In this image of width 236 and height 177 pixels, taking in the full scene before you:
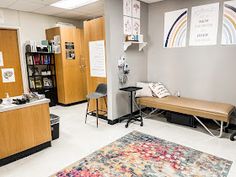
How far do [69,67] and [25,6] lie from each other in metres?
1.82

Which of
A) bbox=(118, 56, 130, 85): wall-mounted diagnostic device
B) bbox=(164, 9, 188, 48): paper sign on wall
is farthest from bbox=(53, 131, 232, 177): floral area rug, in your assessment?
bbox=(164, 9, 188, 48): paper sign on wall

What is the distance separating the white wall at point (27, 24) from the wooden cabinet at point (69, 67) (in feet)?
0.82

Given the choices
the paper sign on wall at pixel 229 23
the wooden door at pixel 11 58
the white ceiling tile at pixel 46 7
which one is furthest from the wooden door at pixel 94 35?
the paper sign on wall at pixel 229 23

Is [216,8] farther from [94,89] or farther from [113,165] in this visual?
[113,165]

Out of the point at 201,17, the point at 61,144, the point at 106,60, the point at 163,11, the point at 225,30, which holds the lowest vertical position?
the point at 61,144

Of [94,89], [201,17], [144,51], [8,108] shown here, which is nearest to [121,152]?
[8,108]

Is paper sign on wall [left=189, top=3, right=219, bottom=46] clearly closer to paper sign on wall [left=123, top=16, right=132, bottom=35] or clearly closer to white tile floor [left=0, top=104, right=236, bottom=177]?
paper sign on wall [left=123, top=16, right=132, bottom=35]

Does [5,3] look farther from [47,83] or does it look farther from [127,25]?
[127,25]

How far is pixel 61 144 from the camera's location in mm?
2891

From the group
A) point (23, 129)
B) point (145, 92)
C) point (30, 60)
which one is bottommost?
point (23, 129)

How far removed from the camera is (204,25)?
3463 millimetres

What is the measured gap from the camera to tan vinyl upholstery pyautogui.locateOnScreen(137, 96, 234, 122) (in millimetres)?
2877

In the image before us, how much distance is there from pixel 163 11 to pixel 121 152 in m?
3.22

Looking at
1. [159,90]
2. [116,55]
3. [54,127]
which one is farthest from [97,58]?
[54,127]
